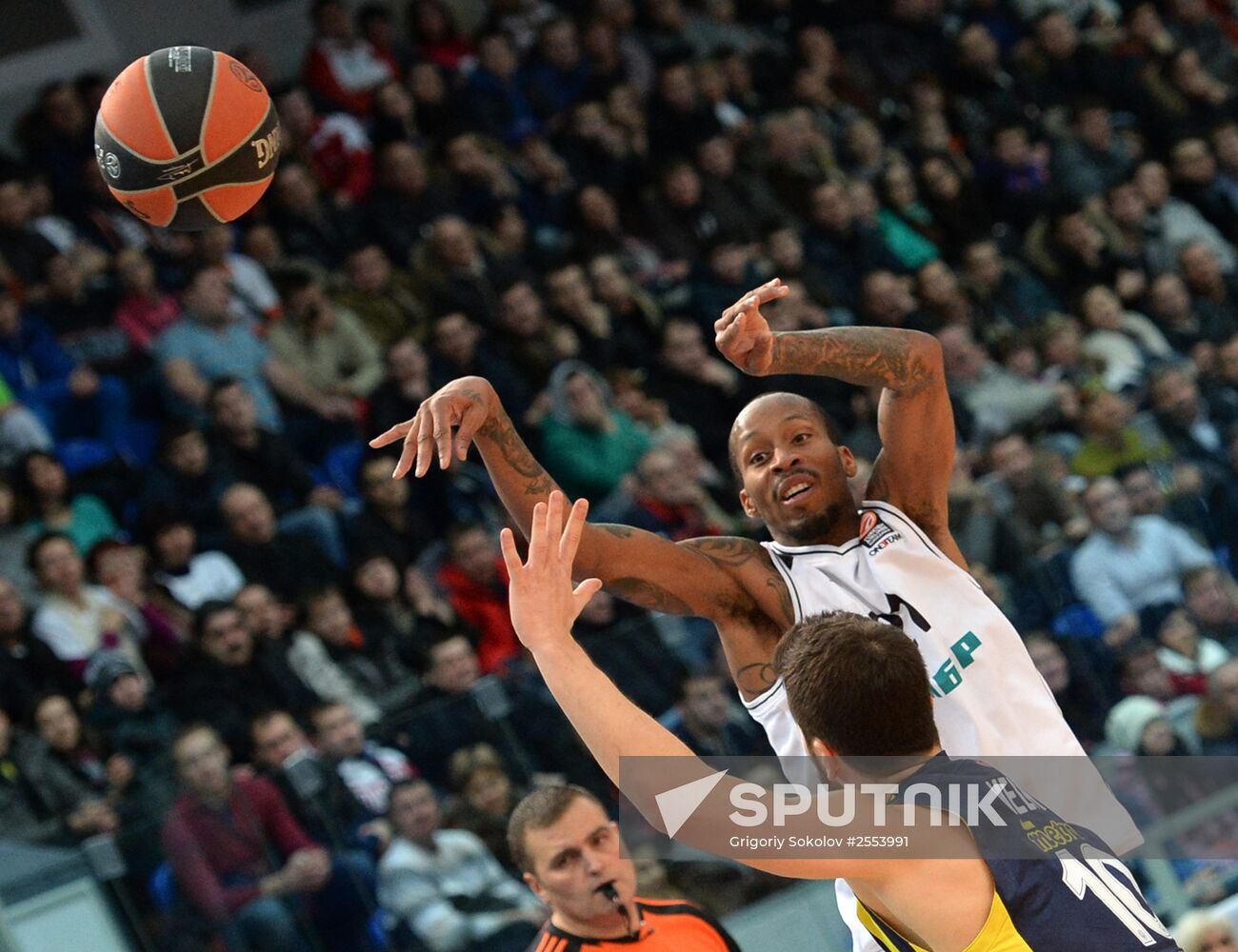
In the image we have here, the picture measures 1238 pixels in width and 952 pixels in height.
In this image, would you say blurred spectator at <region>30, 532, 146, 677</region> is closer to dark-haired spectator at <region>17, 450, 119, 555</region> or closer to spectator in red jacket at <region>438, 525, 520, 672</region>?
dark-haired spectator at <region>17, 450, 119, 555</region>

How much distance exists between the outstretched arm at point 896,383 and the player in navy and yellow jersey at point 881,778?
113 cm

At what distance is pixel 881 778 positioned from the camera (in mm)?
2920

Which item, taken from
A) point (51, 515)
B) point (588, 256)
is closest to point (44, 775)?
point (51, 515)

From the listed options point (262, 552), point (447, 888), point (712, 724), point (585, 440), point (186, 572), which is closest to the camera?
point (447, 888)

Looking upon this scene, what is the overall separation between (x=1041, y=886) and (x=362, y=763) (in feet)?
12.7

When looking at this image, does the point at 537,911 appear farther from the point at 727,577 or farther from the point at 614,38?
the point at 614,38

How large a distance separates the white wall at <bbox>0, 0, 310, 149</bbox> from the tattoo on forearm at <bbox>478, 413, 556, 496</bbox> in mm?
7233

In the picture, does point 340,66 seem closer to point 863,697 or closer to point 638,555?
point 638,555

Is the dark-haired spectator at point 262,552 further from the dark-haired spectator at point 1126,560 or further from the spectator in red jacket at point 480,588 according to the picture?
the dark-haired spectator at point 1126,560

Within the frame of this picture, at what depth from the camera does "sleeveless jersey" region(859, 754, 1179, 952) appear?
287 centimetres

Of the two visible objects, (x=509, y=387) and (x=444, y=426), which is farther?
(x=509, y=387)

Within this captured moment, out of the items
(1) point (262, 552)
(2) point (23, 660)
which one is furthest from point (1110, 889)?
(1) point (262, 552)

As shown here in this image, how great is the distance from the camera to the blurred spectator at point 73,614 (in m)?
7.12

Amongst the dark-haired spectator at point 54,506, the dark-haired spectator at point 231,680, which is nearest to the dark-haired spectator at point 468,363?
the dark-haired spectator at point 54,506
